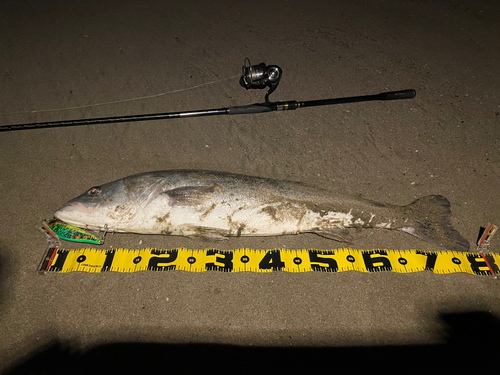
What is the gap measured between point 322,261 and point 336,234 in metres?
0.29

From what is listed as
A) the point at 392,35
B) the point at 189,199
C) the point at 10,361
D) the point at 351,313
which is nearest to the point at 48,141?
the point at 189,199

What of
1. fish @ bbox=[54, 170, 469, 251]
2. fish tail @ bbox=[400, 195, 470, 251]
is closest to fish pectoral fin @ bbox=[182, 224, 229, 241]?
fish @ bbox=[54, 170, 469, 251]

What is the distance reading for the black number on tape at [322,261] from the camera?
Answer: 266cm

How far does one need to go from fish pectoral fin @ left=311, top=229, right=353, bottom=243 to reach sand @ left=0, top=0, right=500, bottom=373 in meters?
0.13

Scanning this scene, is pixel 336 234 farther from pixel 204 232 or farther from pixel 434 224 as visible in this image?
pixel 204 232

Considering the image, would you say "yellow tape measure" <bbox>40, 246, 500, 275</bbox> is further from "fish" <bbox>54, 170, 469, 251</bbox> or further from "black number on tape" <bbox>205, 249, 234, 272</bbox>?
"fish" <bbox>54, 170, 469, 251</bbox>

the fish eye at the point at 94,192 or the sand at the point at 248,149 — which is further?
the fish eye at the point at 94,192

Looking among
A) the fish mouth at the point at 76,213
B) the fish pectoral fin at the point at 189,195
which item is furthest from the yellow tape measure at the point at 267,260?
the fish pectoral fin at the point at 189,195

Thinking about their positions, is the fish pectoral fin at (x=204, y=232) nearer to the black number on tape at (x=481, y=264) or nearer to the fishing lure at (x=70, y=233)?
the fishing lure at (x=70, y=233)

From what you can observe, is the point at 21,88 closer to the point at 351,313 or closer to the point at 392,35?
the point at 351,313

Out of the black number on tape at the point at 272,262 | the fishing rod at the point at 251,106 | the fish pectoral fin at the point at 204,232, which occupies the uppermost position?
the fishing rod at the point at 251,106

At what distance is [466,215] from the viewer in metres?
2.99

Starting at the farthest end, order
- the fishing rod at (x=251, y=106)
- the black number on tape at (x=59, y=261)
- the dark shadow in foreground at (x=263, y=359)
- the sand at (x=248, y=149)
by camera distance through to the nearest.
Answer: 1. the fishing rod at (x=251, y=106)
2. the black number on tape at (x=59, y=261)
3. the sand at (x=248, y=149)
4. the dark shadow in foreground at (x=263, y=359)

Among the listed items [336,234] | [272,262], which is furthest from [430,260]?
[272,262]
